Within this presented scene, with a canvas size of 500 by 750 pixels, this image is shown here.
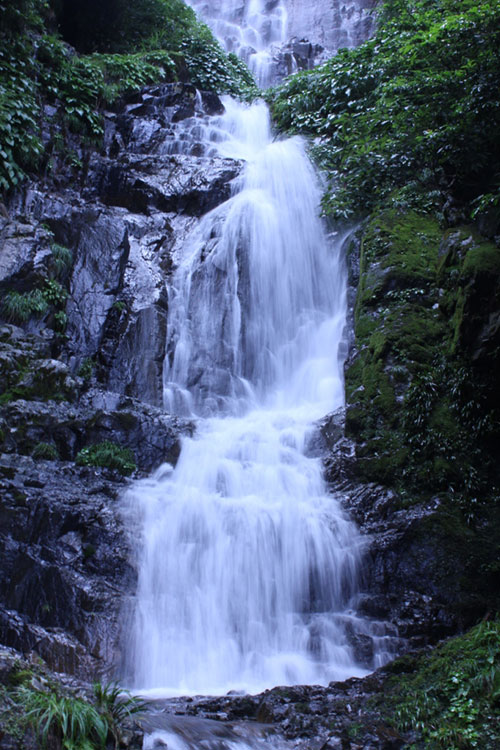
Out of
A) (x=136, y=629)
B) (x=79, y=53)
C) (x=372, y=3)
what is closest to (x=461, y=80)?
(x=136, y=629)

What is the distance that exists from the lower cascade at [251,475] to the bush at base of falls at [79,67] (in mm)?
4546

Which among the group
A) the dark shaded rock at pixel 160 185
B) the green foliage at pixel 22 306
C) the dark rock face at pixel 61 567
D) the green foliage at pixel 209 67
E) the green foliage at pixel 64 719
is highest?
the green foliage at pixel 209 67

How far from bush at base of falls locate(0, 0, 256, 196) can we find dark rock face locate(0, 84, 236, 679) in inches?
29.0

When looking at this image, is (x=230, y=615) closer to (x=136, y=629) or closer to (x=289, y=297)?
(x=136, y=629)

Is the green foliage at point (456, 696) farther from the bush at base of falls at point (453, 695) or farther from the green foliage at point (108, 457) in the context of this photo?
the green foliage at point (108, 457)

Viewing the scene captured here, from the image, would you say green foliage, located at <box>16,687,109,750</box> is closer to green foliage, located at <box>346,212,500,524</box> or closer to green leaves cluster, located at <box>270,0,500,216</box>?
green foliage, located at <box>346,212,500,524</box>

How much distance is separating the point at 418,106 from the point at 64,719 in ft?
33.1

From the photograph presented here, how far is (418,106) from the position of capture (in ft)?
30.5

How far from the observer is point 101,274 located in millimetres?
11836

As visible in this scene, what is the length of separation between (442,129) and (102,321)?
7.47m

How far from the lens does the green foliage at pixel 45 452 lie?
802cm

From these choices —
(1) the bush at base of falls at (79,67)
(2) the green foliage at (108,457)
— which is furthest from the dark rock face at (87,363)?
(1) the bush at base of falls at (79,67)

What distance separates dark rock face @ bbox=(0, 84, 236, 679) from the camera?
617 centimetres

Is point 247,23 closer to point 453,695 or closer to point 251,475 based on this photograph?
point 251,475
